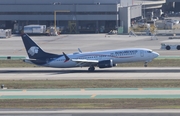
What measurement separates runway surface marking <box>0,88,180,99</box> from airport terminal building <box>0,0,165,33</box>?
9047 centimetres

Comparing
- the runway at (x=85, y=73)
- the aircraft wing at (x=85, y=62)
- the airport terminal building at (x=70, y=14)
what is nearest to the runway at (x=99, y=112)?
the runway at (x=85, y=73)

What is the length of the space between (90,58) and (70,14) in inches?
2954

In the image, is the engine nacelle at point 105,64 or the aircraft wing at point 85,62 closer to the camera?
the engine nacelle at point 105,64

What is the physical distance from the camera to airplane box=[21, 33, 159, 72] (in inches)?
2771

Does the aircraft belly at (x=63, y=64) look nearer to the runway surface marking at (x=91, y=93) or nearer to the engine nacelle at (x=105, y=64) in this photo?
the engine nacelle at (x=105, y=64)

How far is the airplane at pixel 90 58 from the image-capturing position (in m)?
70.4

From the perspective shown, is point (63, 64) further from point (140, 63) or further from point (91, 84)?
point (91, 84)

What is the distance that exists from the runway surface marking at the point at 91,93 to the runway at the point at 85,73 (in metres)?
9.72

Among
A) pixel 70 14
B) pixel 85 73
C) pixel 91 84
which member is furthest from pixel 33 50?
pixel 70 14

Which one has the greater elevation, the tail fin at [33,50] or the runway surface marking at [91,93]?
the tail fin at [33,50]

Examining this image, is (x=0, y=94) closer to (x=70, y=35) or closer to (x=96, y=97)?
(x=96, y=97)

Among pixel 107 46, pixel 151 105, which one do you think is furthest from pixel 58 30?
pixel 151 105

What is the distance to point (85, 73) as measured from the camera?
224 ft

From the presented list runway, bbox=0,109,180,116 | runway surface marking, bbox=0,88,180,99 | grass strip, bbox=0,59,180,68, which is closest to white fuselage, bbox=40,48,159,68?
grass strip, bbox=0,59,180,68
